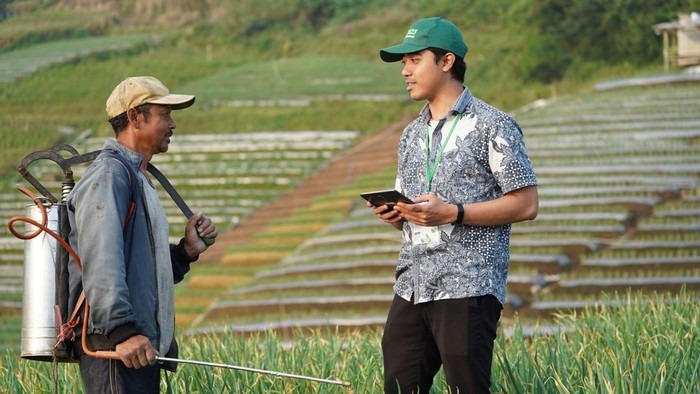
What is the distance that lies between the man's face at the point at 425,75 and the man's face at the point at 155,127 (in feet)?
2.43

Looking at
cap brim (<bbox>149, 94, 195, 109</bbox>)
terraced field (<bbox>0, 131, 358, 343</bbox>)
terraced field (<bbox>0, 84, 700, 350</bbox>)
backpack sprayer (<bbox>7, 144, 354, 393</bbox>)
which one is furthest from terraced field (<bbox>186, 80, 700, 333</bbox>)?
backpack sprayer (<bbox>7, 144, 354, 393</bbox>)

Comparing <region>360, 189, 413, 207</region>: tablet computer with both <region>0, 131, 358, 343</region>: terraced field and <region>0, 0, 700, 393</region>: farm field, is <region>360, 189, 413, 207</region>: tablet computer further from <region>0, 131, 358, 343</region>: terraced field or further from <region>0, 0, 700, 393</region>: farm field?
<region>0, 131, 358, 343</region>: terraced field

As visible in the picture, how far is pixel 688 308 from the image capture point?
7297 mm

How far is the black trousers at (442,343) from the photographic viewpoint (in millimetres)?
4219

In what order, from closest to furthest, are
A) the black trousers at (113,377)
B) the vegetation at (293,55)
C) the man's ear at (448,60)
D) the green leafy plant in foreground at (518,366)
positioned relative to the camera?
1. the black trousers at (113,377)
2. the man's ear at (448,60)
3. the green leafy plant in foreground at (518,366)
4. the vegetation at (293,55)

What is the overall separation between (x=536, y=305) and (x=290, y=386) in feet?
31.9

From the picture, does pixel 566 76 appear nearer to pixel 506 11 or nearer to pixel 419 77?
pixel 506 11

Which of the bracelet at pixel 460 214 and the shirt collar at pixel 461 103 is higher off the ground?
the shirt collar at pixel 461 103

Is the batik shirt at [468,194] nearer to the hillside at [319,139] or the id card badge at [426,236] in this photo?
the id card badge at [426,236]

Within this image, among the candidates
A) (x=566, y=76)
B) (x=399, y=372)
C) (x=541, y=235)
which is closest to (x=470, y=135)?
(x=399, y=372)

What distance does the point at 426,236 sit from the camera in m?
4.33

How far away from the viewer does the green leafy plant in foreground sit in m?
4.84

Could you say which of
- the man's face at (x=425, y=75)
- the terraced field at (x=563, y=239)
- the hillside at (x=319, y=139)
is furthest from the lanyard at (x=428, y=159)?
the terraced field at (x=563, y=239)

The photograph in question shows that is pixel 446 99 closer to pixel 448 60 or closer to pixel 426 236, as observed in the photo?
pixel 448 60
